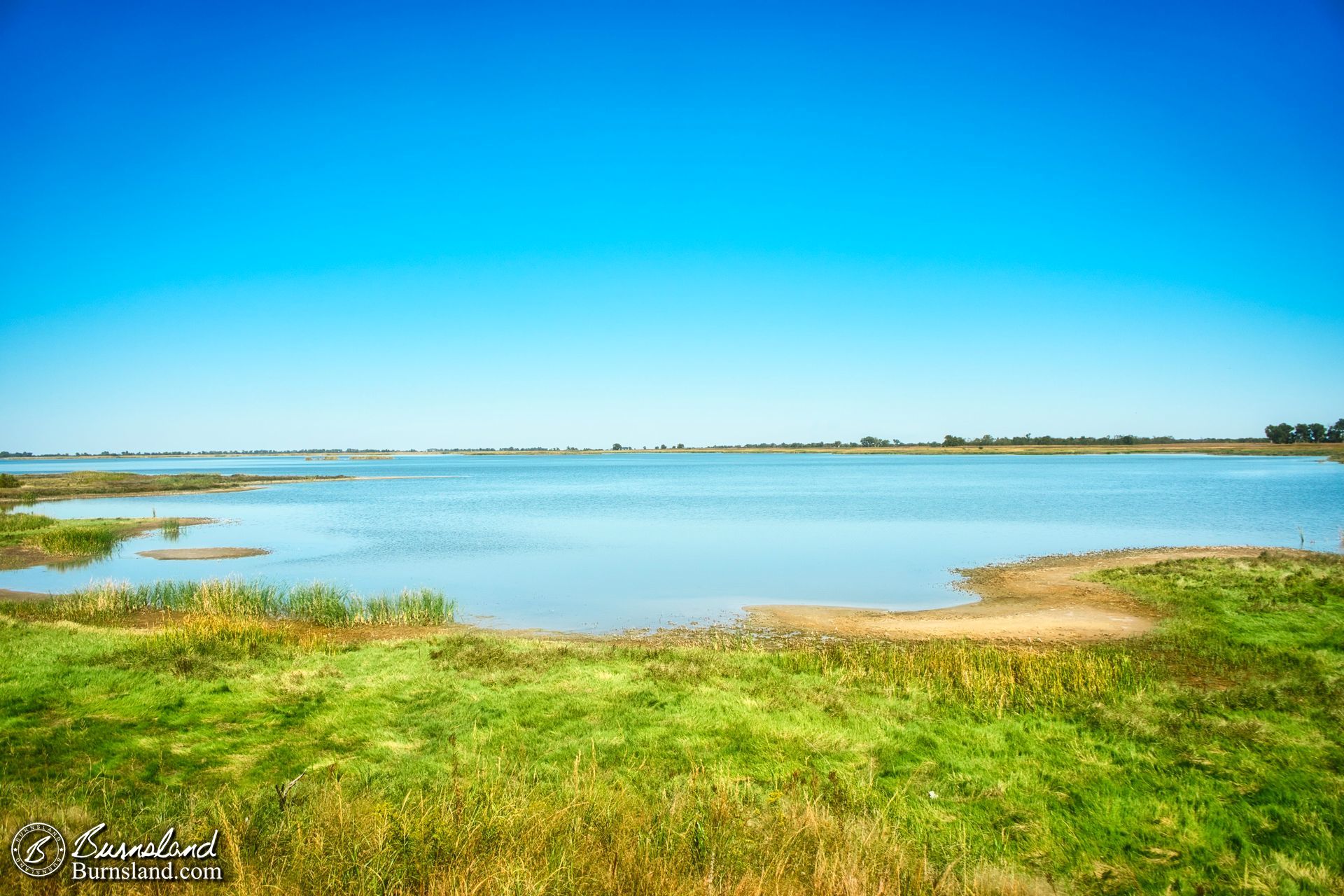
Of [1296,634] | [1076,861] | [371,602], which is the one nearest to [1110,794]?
[1076,861]

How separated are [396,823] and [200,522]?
51511 mm

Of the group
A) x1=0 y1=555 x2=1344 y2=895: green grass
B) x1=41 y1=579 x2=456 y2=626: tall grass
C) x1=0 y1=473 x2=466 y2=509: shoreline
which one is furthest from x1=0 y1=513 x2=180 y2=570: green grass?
x1=0 y1=555 x2=1344 y2=895: green grass

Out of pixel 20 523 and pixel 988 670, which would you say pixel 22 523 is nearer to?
pixel 20 523

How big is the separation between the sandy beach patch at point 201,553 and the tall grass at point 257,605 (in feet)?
37.4

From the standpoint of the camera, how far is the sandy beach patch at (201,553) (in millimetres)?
33719

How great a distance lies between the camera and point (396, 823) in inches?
243

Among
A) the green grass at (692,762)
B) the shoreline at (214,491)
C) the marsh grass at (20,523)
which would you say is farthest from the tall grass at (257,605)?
the shoreline at (214,491)

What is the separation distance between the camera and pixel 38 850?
499cm

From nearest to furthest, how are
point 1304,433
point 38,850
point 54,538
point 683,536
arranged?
point 38,850
point 54,538
point 683,536
point 1304,433

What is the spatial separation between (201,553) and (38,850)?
117ft

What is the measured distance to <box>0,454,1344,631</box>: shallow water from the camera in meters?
26.0

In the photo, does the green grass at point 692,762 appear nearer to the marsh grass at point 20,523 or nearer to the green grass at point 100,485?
the marsh grass at point 20,523

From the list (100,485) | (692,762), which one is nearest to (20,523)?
(100,485)

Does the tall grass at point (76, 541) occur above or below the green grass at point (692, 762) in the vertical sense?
below
